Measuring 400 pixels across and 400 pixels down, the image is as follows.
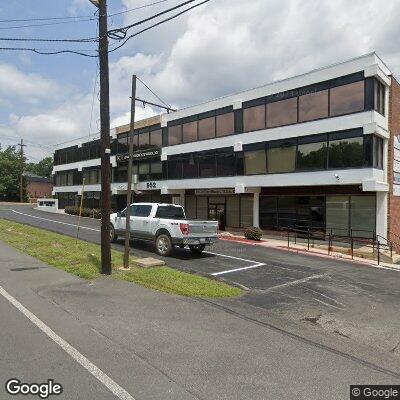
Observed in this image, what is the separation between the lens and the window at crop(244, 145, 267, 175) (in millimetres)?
24969

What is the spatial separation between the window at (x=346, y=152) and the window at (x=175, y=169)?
13.0 metres

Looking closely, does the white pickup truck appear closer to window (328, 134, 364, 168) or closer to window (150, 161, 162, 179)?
window (328, 134, 364, 168)

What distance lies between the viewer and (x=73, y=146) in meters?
47.4

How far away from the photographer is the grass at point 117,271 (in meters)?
9.55

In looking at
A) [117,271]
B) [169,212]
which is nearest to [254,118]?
[169,212]

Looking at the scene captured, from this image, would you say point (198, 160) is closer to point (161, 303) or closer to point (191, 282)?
point (191, 282)

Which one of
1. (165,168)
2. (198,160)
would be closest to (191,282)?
(198,160)

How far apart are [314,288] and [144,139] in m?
27.0

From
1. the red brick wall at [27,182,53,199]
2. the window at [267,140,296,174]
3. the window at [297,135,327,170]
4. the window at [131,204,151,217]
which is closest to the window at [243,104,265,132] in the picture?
the window at [267,140,296,174]

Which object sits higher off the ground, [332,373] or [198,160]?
[198,160]

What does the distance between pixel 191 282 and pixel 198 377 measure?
5.48 meters

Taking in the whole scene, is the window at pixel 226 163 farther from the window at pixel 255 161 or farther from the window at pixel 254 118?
the window at pixel 254 118

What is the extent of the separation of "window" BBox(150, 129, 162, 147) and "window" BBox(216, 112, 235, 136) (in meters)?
6.85

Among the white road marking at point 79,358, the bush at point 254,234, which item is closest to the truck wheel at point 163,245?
the white road marking at point 79,358
